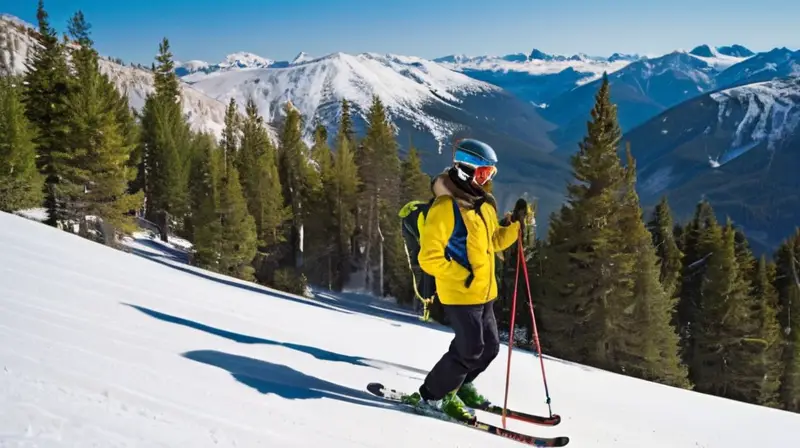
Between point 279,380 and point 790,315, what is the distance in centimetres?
4253

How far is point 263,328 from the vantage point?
9.00m

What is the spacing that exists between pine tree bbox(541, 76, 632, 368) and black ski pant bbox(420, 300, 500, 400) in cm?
1969

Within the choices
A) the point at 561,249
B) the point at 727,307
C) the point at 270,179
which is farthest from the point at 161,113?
the point at 727,307

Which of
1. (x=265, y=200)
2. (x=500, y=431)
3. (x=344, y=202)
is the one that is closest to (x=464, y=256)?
(x=500, y=431)

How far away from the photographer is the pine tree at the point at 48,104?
28.4 meters

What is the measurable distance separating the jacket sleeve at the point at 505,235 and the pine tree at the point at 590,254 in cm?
1948

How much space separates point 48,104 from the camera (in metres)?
33.1

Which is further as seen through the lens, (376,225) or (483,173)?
(376,225)

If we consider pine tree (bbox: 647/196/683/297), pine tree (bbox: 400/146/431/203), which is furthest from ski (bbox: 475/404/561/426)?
pine tree (bbox: 400/146/431/203)

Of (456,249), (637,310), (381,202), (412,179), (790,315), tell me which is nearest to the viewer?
(456,249)

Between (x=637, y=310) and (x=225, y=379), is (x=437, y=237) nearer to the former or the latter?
(x=225, y=379)

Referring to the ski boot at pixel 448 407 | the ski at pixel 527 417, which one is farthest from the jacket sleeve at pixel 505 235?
the ski at pixel 527 417

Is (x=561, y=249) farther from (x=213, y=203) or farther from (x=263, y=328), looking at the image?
(x=213, y=203)

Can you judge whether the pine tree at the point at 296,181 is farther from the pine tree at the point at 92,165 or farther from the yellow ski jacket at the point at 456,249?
the yellow ski jacket at the point at 456,249
